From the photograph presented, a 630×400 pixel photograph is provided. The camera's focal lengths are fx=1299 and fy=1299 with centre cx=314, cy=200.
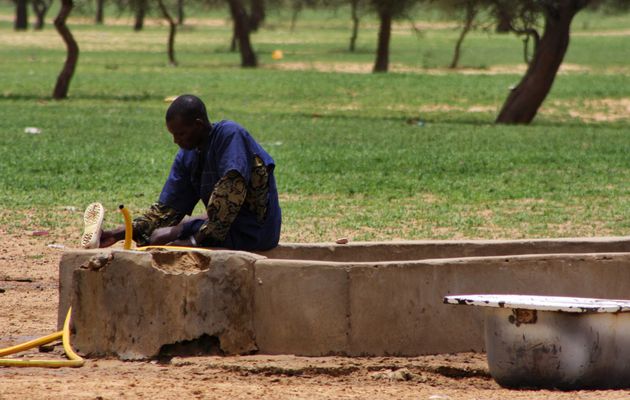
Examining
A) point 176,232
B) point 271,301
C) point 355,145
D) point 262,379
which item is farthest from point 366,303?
point 355,145

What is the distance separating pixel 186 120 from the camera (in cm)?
725

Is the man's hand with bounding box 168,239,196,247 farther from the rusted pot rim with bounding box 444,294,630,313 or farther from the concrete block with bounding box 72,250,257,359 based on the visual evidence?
the rusted pot rim with bounding box 444,294,630,313

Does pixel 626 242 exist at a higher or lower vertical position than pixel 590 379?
higher

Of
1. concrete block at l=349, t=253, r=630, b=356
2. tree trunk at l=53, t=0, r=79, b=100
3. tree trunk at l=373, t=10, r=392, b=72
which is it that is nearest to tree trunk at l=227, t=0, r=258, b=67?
tree trunk at l=373, t=10, r=392, b=72

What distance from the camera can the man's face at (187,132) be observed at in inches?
286

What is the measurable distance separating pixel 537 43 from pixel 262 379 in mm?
17233

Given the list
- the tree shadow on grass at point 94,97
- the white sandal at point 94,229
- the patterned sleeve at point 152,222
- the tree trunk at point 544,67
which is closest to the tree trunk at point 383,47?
the tree shadow on grass at point 94,97

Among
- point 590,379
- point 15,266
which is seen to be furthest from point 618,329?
point 15,266

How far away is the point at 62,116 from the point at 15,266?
1288 cm

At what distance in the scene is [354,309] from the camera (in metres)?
6.96

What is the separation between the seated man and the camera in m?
7.24

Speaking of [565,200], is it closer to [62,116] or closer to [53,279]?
[53,279]

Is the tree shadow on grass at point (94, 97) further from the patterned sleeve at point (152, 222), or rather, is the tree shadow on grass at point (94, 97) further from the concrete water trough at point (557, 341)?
the concrete water trough at point (557, 341)

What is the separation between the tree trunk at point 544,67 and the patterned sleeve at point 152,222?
1540 cm
